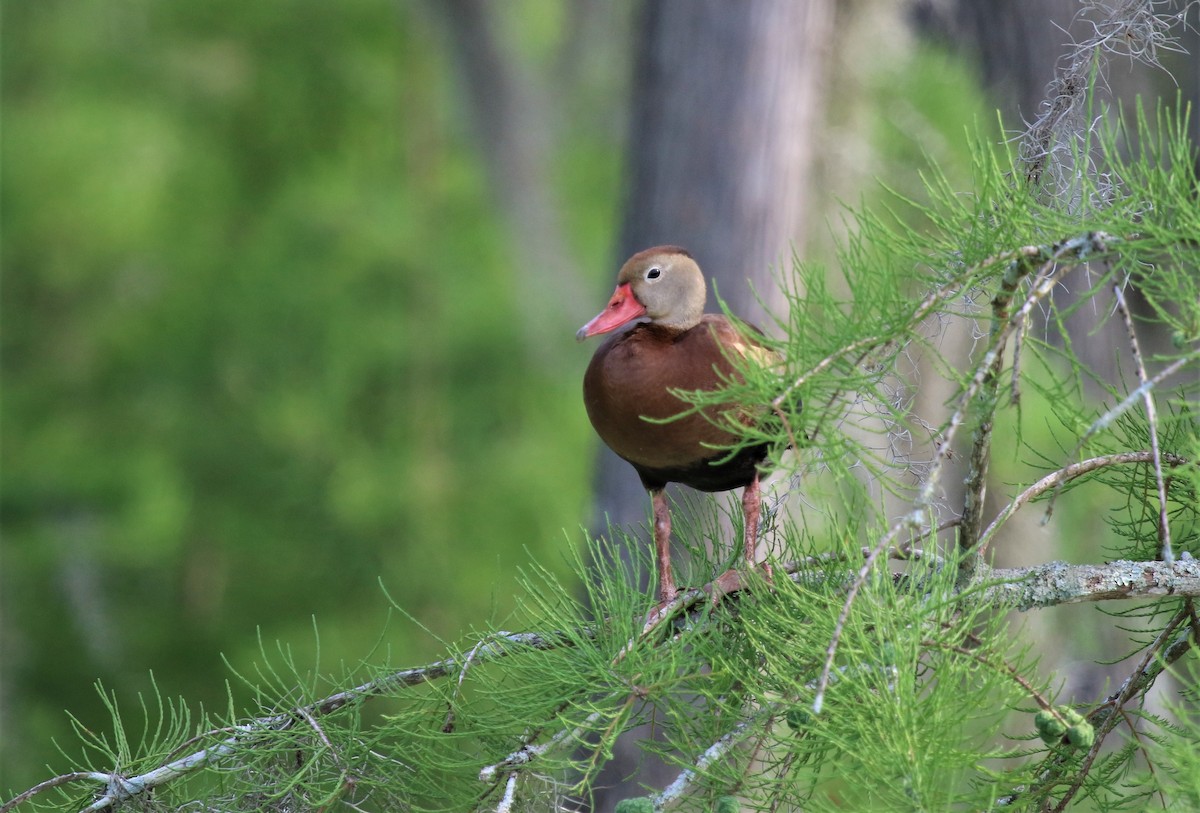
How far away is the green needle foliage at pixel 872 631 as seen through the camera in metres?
1.03

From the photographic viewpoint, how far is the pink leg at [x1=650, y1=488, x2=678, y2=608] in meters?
1.67

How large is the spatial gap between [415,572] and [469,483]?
0.71 metres

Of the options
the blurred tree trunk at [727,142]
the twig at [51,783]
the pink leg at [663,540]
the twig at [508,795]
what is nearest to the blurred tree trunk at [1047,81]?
the blurred tree trunk at [727,142]

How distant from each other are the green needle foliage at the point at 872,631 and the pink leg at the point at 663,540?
0.16 metres

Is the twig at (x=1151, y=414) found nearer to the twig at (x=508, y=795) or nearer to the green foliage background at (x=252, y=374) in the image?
the twig at (x=508, y=795)

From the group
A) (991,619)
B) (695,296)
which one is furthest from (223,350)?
(991,619)

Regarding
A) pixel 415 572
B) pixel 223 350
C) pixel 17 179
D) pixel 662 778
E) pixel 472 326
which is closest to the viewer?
pixel 662 778

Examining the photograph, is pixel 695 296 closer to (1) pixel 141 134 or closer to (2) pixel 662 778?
(2) pixel 662 778

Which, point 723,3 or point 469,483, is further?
point 469,483

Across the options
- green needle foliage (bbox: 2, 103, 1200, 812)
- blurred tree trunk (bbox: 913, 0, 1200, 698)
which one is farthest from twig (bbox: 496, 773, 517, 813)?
blurred tree trunk (bbox: 913, 0, 1200, 698)

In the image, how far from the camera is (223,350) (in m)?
7.31

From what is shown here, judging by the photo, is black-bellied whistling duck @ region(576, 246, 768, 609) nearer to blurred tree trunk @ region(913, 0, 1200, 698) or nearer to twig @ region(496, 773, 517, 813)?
twig @ region(496, 773, 517, 813)

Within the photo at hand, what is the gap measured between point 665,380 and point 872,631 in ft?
1.36

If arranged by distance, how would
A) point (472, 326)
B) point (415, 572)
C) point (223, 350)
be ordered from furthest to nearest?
point (472, 326) → point (223, 350) → point (415, 572)
